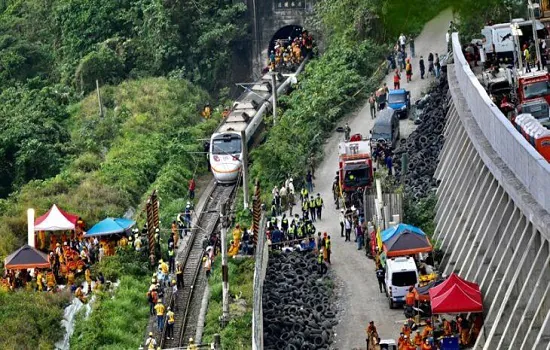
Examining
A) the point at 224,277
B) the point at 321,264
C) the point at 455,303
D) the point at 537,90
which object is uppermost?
the point at 537,90

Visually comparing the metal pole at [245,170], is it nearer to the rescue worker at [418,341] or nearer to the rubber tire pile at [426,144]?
the rubber tire pile at [426,144]

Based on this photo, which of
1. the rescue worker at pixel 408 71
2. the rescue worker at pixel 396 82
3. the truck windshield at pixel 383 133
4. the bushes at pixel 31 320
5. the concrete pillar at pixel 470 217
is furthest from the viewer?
the rescue worker at pixel 408 71

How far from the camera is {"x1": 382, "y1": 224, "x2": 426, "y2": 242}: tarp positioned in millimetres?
54219

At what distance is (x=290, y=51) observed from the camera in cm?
8856

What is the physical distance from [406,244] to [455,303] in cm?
587

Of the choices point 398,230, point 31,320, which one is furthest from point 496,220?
point 31,320

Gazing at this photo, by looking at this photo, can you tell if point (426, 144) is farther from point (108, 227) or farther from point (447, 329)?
point (447, 329)

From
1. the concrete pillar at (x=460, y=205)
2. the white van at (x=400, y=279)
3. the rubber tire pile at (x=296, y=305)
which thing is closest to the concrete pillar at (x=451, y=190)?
the concrete pillar at (x=460, y=205)

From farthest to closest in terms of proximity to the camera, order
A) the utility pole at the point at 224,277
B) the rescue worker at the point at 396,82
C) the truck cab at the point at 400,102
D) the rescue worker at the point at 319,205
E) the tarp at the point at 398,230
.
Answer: the rescue worker at the point at 396,82
the truck cab at the point at 400,102
the rescue worker at the point at 319,205
the tarp at the point at 398,230
the utility pole at the point at 224,277

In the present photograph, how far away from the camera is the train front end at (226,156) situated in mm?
71688

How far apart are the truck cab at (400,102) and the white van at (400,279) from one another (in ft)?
63.8

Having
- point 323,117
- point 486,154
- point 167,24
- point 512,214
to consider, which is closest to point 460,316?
point 512,214

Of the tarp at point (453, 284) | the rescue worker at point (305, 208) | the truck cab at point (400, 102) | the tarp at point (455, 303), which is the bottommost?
the rescue worker at point (305, 208)

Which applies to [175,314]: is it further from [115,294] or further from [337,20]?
[337,20]
